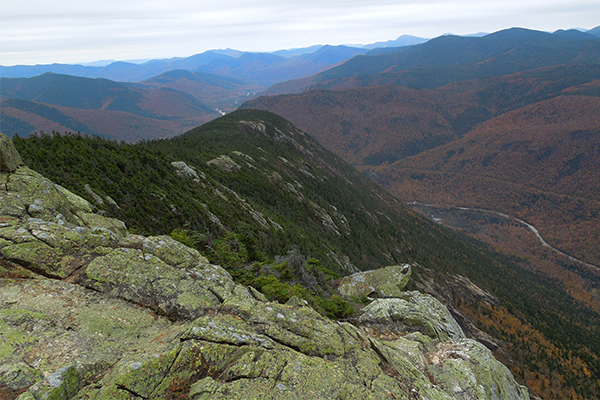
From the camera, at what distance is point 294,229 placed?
1446 inches

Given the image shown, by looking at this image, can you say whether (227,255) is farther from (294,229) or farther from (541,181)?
(541,181)

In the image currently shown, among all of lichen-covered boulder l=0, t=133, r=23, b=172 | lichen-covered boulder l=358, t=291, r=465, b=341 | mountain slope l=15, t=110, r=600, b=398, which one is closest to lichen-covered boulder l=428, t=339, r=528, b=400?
lichen-covered boulder l=358, t=291, r=465, b=341

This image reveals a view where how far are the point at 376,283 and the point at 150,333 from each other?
1948cm

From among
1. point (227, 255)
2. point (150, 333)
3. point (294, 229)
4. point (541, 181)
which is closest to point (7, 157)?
point (150, 333)

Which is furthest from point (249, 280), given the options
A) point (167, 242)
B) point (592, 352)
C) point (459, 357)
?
point (592, 352)

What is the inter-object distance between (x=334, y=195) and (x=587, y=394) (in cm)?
5001

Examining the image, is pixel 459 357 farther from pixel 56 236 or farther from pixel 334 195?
pixel 334 195

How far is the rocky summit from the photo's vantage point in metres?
6.42

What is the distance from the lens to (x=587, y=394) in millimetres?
36406

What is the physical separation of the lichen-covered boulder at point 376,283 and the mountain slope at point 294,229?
1.98 meters

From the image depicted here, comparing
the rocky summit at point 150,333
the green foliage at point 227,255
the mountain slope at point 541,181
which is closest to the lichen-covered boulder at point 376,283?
the green foliage at point 227,255

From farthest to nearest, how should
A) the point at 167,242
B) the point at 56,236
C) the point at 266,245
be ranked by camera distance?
1. the point at 266,245
2. the point at 167,242
3. the point at 56,236

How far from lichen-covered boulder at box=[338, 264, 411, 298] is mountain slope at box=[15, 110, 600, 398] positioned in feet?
6.49

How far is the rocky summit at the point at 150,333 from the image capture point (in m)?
6.42
